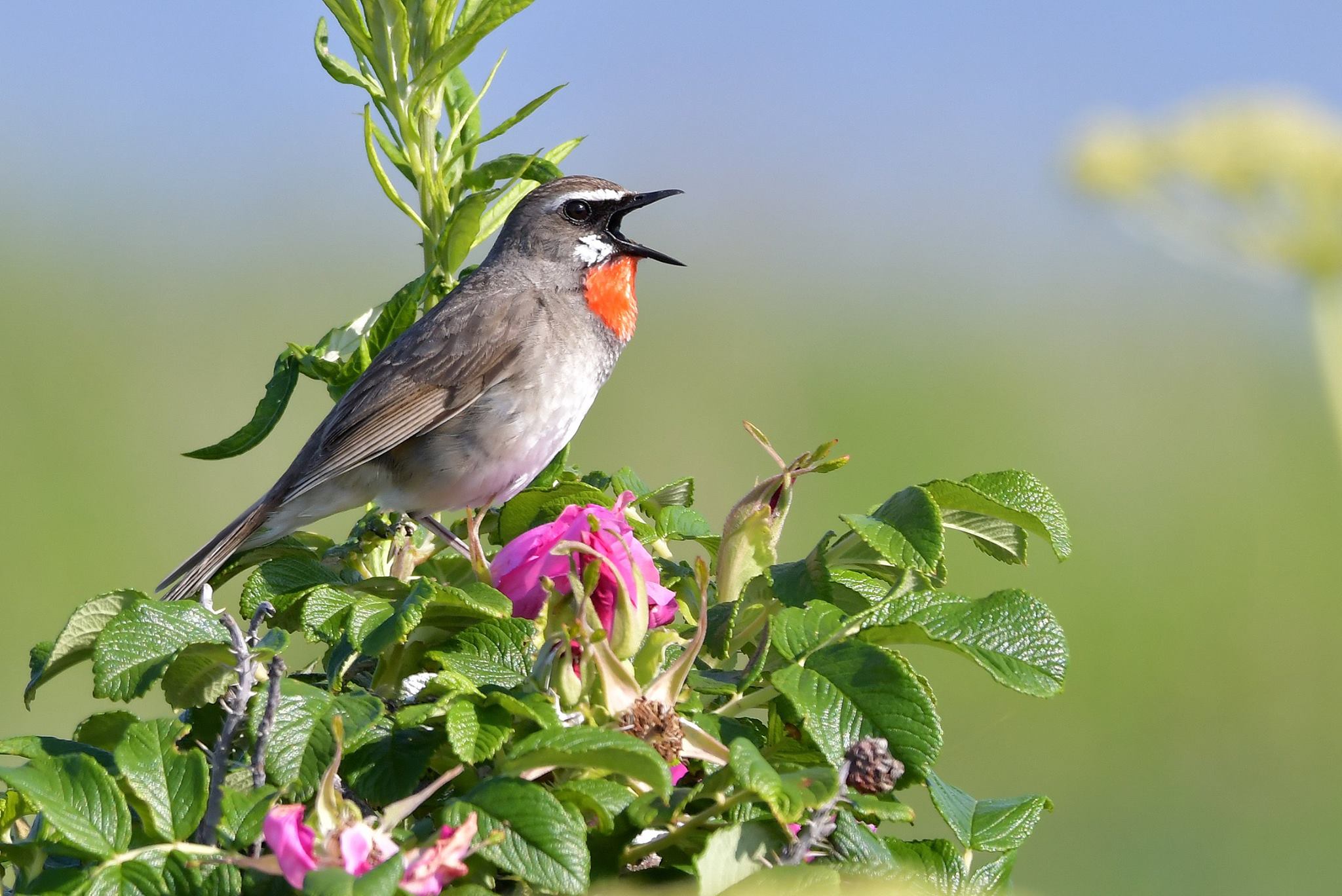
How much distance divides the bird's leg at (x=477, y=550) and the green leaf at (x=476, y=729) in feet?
1.49

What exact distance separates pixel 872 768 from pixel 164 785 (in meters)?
0.67

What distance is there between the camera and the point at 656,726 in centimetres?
132

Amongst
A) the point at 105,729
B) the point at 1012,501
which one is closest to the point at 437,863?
the point at 105,729

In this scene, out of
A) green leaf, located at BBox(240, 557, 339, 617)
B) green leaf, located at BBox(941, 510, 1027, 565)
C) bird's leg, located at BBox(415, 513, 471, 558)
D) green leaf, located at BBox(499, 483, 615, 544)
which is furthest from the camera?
bird's leg, located at BBox(415, 513, 471, 558)

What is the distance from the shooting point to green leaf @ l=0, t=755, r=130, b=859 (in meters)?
1.20

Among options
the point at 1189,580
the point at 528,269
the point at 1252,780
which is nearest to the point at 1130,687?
the point at 1252,780

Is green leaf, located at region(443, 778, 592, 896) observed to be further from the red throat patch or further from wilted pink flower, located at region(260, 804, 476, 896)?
the red throat patch

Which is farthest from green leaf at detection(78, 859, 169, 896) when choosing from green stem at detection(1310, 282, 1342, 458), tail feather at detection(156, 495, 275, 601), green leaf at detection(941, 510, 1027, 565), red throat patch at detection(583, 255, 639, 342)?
green stem at detection(1310, 282, 1342, 458)

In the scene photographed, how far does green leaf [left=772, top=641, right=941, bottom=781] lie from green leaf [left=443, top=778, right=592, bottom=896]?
26 centimetres

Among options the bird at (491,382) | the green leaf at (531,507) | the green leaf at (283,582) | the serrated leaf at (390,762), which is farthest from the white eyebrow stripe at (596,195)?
the serrated leaf at (390,762)

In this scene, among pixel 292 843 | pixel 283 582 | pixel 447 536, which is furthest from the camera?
pixel 447 536

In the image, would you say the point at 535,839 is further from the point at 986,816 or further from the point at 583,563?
the point at 986,816

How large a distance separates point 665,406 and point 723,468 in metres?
1.08

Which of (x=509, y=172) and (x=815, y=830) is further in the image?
(x=509, y=172)
